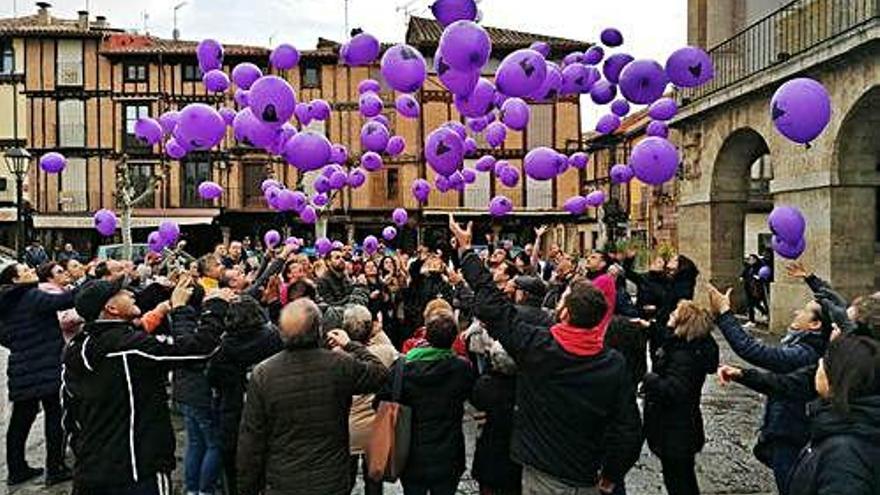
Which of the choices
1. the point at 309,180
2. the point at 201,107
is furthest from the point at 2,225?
the point at 201,107

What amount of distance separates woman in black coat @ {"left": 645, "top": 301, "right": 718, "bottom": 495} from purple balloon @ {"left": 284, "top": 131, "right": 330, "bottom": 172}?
5.60m

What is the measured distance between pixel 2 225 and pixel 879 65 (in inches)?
1349

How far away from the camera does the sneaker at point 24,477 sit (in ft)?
21.7

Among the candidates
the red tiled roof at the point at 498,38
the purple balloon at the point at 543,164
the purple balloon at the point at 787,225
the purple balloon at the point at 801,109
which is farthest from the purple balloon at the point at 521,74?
the red tiled roof at the point at 498,38

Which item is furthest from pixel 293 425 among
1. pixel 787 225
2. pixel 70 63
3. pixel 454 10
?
pixel 70 63

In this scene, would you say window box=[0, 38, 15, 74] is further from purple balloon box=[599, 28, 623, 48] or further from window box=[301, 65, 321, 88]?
purple balloon box=[599, 28, 623, 48]

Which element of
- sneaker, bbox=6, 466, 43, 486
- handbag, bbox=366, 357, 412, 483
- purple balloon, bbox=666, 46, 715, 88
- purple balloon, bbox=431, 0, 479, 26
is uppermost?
purple balloon, bbox=431, 0, 479, 26

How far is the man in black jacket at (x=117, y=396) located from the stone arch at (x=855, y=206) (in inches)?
435

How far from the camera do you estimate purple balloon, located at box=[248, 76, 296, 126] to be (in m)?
9.58

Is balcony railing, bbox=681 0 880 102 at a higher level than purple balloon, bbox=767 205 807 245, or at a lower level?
higher

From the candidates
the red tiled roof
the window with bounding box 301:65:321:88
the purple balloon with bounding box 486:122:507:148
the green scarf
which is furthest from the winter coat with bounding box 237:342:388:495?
the window with bounding box 301:65:321:88

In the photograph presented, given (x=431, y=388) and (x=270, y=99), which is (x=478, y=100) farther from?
(x=431, y=388)

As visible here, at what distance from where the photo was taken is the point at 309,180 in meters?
36.2

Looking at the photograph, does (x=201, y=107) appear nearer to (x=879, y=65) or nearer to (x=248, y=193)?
(x=879, y=65)
